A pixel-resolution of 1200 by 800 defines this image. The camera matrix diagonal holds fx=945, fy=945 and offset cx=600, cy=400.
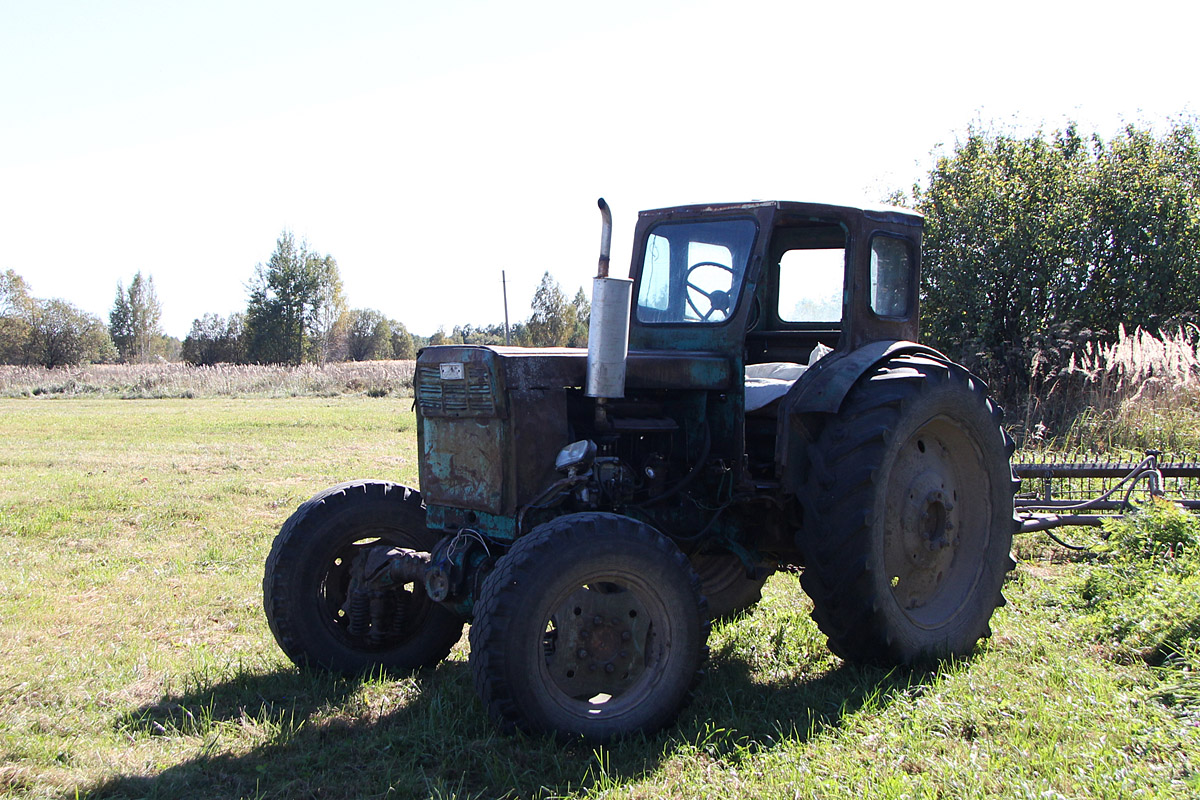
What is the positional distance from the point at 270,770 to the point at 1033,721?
2971 mm

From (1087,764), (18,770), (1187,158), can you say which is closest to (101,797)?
(18,770)

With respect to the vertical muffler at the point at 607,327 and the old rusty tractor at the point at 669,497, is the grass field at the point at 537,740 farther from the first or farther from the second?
the vertical muffler at the point at 607,327

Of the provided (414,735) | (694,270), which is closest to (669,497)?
(694,270)

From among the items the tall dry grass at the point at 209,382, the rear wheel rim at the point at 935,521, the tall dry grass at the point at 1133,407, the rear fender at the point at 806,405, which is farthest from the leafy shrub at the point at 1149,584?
the tall dry grass at the point at 209,382

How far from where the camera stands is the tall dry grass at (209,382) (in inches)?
1250

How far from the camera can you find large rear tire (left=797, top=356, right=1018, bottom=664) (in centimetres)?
430

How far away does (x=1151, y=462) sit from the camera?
6762mm

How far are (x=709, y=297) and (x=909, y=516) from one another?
4.99ft

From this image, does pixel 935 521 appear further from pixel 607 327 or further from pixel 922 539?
pixel 607 327

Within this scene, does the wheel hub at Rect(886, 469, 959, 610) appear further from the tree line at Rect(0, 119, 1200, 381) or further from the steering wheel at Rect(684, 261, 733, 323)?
the tree line at Rect(0, 119, 1200, 381)

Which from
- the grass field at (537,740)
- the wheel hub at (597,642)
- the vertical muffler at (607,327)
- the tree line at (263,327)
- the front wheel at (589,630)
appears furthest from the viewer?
the tree line at (263,327)

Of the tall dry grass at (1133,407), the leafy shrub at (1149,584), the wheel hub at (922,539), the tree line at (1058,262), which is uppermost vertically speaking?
the tree line at (1058,262)

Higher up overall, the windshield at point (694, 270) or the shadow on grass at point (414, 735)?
the windshield at point (694, 270)

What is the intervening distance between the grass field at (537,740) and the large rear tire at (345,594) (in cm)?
15
